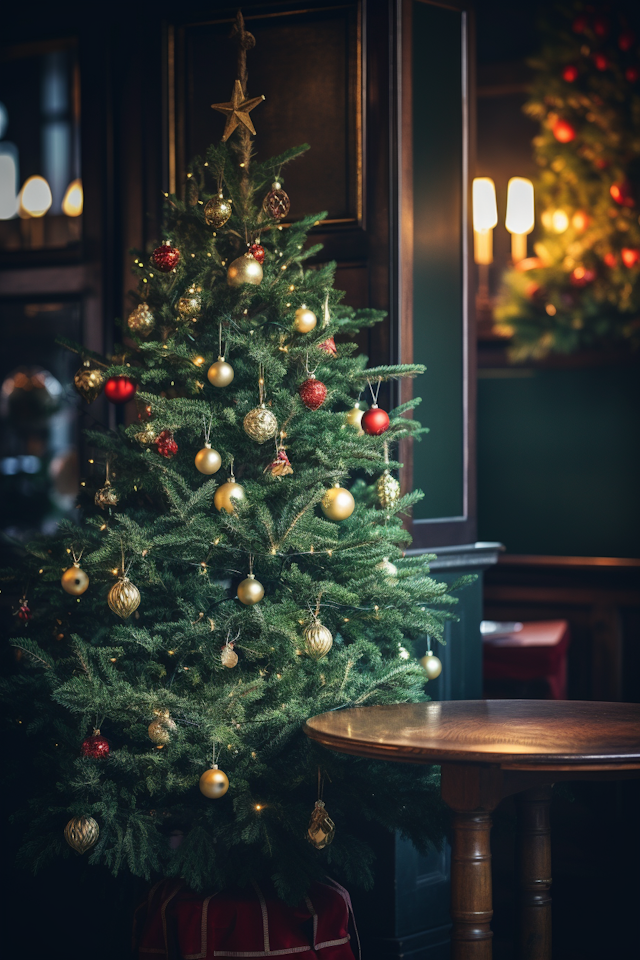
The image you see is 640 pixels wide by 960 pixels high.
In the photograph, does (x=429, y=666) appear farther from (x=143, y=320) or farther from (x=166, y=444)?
(x=143, y=320)

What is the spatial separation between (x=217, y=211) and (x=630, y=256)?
282 centimetres

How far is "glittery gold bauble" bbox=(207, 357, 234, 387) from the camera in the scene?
7.25ft

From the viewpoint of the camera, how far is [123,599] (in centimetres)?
211

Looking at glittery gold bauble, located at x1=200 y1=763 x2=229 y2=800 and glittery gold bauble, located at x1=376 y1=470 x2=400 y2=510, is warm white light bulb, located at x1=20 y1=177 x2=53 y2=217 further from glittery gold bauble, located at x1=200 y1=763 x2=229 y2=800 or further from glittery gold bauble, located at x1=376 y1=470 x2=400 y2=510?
glittery gold bauble, located at x1=200 y1=763 x2=229 y2=800

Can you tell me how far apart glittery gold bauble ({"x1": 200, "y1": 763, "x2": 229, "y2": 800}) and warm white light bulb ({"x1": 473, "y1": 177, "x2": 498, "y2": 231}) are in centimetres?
356

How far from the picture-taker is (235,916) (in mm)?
2096

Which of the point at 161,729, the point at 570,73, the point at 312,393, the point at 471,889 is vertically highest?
the point at 570,73

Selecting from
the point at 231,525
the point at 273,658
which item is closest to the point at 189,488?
the point at 231,525

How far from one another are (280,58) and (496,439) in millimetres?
2554

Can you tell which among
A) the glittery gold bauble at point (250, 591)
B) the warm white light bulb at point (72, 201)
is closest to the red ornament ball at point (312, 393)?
the glittery gold bauble at point (250, 591)

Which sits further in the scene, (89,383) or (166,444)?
(89,383)

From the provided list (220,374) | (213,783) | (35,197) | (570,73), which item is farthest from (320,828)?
(35,197)

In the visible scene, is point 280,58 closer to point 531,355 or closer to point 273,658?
point 273,658

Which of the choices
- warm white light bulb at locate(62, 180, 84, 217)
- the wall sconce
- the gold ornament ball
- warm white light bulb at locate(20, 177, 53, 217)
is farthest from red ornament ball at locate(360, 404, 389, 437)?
warm white light bulb at locate(20, 177, 53, 217)
